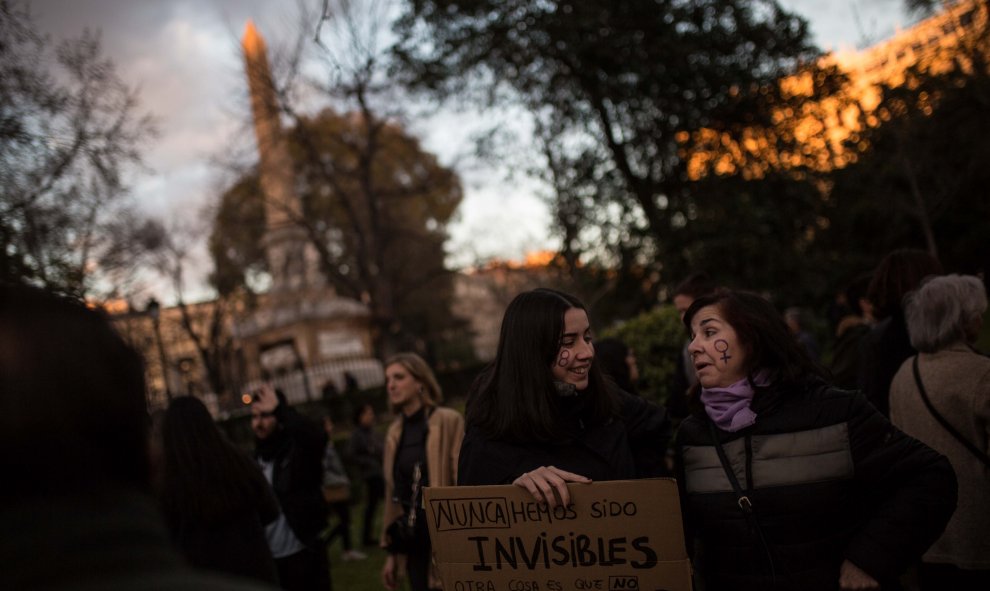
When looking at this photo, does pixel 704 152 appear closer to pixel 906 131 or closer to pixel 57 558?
pixel 906 131

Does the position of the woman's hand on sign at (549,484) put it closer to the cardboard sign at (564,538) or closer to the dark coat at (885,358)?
the cardboard sign at (564,538)

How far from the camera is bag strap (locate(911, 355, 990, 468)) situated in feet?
11.6

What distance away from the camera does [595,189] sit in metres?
18.8

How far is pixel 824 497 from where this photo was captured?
274 cm

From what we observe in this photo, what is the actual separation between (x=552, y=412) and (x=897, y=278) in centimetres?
265

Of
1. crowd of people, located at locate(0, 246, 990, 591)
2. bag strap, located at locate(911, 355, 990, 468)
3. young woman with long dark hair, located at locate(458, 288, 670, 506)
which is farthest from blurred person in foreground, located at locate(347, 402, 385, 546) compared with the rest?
bag strap, located at locate(911, 355, 990, 468)

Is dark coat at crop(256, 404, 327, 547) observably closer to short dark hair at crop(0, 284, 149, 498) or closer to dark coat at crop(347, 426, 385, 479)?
short dark hair at crop(0, 284, 149, 498)

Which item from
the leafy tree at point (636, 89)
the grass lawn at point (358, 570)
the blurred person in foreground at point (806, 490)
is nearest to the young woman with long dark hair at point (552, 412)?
the blurred person in foreground at point (806, 490)

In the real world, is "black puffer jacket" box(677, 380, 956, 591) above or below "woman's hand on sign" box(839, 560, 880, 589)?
above

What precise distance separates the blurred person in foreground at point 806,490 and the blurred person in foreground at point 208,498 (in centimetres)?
221

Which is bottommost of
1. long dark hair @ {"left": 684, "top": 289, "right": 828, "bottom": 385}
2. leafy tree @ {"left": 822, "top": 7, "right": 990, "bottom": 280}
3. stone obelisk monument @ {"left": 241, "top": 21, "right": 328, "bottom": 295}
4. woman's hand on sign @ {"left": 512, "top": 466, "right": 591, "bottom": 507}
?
woman's hand on sign @ {"left": 512, "top": 466, "right": 591, "bottom": 507}

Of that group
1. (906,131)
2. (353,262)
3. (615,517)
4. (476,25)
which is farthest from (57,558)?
(353,262)

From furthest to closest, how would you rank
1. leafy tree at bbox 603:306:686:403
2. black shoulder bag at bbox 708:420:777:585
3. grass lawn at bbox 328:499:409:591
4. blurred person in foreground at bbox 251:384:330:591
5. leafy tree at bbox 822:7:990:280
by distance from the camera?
leafy tree at bbox 822:7:990:280 → leafy tree at bbox 603:306:686:403 → grass lawn at bbox 328:499:409:591 → blurred person in foreground at bbox 251:384:330:591 → black shoulder bag at bbox 708:420:777:585

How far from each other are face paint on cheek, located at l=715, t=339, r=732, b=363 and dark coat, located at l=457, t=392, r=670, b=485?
16.5 inches
